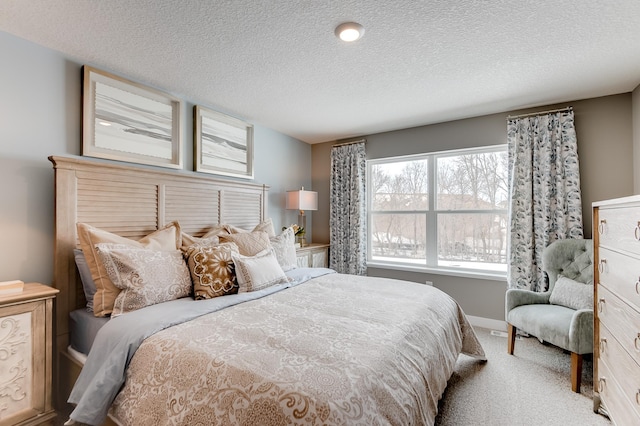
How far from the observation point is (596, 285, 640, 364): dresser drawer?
1414mm

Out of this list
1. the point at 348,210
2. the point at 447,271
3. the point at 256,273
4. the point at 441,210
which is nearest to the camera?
the point at 256,273

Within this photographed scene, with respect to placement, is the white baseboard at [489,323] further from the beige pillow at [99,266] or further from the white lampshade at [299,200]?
the beige pillow at [99,266]

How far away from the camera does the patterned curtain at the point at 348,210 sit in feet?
13.8

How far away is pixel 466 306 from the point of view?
354 centimetres

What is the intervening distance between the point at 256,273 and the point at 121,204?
4.10 feet

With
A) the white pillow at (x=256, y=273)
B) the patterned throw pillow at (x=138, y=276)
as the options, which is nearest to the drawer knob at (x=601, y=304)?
the white pillow at (x=256, y=273)

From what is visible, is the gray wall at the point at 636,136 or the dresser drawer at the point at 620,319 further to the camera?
the gray wall at the point at 636,136

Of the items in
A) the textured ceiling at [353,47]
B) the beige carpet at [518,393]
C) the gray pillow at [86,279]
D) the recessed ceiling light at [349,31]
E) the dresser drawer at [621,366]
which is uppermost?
the textured ceiling at [353,47]

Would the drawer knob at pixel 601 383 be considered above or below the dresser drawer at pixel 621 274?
below

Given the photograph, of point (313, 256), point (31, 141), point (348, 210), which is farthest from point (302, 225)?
point (31, 141)

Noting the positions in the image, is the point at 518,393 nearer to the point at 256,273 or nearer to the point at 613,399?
the point at 613,399

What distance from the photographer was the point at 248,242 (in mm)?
2670

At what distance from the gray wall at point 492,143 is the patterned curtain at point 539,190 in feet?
0.48

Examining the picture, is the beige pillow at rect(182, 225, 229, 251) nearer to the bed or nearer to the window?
the bed
